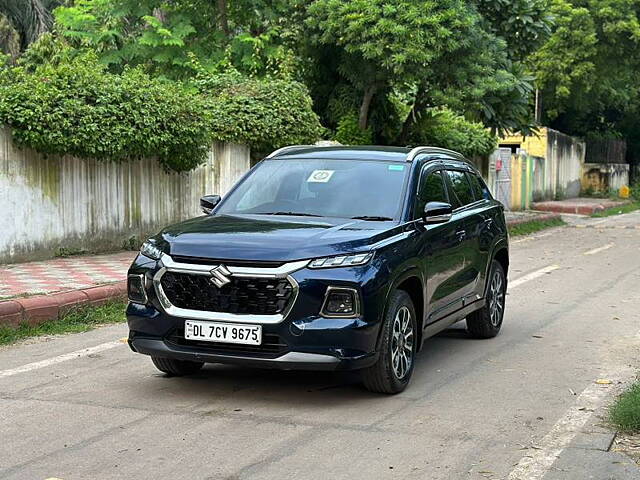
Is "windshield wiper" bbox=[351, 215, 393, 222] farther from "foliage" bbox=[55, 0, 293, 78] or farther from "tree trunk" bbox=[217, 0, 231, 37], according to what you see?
"tree trunk" bbox=[217, 0, 231, 37]

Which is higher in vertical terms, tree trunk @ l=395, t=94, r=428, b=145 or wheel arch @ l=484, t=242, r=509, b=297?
tree trunk @ l=395, t=94, r=428, b=145

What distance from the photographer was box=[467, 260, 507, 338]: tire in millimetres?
9188

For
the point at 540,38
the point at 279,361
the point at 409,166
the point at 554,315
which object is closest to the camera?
the point at 279,361

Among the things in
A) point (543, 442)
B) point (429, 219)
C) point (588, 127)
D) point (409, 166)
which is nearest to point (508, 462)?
point (543, 442)

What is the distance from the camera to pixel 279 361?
249 inches

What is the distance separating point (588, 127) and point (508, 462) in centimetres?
4039

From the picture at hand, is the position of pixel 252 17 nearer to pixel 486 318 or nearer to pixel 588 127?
pixel 486 318

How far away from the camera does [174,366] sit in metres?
7.26

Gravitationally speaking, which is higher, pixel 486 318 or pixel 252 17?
pixel 252 17

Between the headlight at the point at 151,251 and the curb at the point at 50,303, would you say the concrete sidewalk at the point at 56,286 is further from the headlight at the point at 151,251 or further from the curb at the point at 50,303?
the headlight at the point at 151,251

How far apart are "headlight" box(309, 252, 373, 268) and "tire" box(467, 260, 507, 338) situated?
115 inches

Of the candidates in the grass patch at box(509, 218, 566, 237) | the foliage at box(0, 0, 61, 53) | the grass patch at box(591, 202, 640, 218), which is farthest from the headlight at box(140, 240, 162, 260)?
the grass patch at box(591, 202, 640, 218)

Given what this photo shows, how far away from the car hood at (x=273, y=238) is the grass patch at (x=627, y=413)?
6.22 ft

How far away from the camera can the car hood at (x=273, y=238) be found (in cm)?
640
